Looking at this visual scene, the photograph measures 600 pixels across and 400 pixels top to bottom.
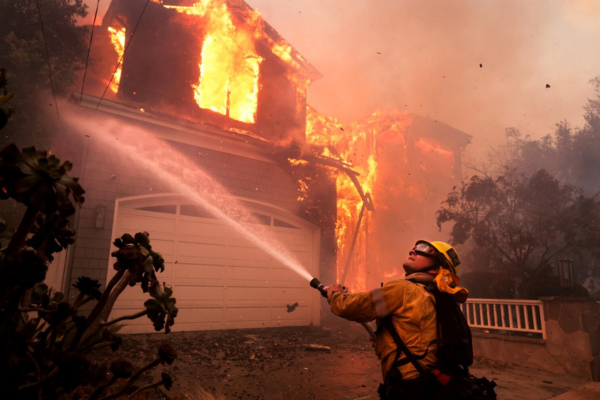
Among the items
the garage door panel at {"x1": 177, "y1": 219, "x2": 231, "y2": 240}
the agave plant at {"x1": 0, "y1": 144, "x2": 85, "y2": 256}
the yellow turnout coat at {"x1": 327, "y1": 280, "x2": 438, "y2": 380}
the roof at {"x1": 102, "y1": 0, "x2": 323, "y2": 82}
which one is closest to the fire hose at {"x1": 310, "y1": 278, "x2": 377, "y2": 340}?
the yellow turnout coat at {"x1": 327, "y1": 280, "x2": 438, "y2": 380}

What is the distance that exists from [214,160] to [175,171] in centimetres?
127

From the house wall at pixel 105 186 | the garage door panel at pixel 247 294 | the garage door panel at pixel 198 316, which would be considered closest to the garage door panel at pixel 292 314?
the garage door panel at pixel 247 294

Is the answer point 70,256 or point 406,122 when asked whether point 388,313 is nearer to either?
point 70,256

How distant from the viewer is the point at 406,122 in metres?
30.6

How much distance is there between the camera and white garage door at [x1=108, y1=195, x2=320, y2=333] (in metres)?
9.56

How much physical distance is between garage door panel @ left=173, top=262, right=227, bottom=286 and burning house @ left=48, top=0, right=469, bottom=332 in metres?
0.03

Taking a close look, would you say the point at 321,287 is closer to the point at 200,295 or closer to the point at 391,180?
the point at 200,295

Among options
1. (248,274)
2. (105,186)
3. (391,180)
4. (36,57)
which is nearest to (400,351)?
(105,186)

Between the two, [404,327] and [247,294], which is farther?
[247,294]

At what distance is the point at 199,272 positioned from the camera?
10172 mm

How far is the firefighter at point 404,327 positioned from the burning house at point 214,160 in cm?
750

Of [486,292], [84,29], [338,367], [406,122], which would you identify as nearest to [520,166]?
[406,122]

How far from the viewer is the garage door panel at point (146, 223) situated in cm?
941

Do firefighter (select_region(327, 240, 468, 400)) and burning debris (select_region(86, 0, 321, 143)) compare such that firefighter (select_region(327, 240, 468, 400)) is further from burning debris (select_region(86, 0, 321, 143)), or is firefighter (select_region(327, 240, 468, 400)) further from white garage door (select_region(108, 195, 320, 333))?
burning debris (select_region(86, 0, 321, 143))
